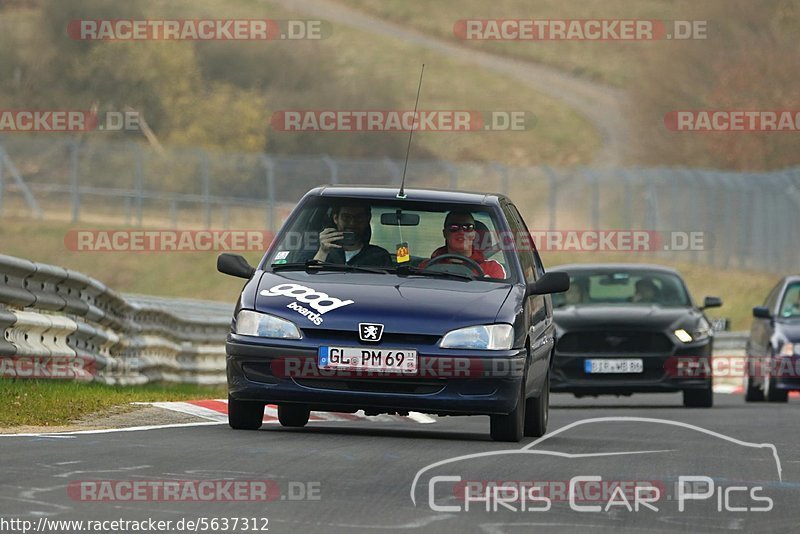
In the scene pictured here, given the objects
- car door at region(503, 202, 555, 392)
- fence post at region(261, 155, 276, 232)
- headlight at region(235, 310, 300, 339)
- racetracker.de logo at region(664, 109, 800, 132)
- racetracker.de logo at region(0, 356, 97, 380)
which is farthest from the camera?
racetracker.de logo at region(664, 109, 800, 132)

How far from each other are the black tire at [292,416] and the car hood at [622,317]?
21.6 feet

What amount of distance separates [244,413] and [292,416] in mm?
964

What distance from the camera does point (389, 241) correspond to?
42.5 feet

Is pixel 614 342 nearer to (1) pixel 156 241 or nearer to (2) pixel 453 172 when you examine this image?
(2) pixel 453 172

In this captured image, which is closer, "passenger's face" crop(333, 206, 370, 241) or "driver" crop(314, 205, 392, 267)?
"driver" crop(314, 205, 392, 267)

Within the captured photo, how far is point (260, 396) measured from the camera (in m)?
11.6

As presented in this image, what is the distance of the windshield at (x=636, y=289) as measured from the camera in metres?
20.1

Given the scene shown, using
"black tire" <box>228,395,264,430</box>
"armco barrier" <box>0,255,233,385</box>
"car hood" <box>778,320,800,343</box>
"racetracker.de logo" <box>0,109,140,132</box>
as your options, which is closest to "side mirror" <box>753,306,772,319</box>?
"car hood" <box>778,320,800,343</box>

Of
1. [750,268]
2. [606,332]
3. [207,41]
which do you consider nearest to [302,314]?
[606,332]

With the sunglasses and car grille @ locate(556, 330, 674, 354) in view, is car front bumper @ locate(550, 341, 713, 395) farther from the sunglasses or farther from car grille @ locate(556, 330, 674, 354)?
the sunglasses

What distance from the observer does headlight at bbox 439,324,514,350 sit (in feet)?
37.5

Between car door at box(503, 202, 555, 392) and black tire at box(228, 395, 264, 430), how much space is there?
1.68 metres

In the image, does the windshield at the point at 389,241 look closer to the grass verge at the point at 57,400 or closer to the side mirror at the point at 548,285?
the side mirror at the point at 548,285

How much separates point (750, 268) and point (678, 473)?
112 feet
